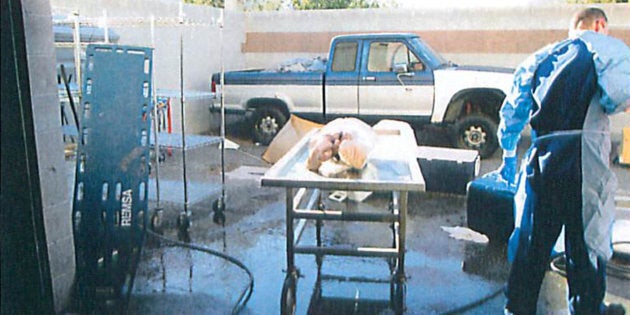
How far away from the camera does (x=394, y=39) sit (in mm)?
8922

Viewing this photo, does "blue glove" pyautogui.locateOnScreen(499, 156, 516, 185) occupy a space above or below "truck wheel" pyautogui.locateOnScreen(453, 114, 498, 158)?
above

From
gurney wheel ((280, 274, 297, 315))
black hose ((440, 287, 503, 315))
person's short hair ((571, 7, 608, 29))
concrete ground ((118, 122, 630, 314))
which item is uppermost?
person's short hair ((571, 7, 608, 29))

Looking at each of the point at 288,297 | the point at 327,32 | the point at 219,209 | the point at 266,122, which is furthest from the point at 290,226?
the point at 327,32

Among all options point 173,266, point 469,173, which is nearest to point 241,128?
point 469,173

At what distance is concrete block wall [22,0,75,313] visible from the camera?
10.3ft

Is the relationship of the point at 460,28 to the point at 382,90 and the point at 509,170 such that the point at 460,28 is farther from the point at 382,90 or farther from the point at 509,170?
the point at 509,170

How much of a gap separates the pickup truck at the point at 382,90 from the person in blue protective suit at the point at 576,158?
17.2 ft

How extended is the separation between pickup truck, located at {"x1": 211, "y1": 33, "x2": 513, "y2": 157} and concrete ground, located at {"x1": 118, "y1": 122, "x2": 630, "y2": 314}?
8.59ft

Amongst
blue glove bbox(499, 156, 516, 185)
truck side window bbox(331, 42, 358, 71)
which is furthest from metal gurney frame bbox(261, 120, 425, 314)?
truck side window bbox(331, 42, 358, 71)

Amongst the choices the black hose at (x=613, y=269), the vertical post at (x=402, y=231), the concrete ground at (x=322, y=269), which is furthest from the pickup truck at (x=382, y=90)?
the vertical post at (x=402, y=231)

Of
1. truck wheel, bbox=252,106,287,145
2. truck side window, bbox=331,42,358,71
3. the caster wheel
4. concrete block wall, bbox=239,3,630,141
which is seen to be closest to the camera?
the caster wheel

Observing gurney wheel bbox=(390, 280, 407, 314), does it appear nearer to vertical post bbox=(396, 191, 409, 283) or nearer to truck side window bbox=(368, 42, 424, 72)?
vertical post bbox=(396, 191, 409, 283)

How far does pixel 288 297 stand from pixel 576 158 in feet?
6.56

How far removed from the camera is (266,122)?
9781mm
